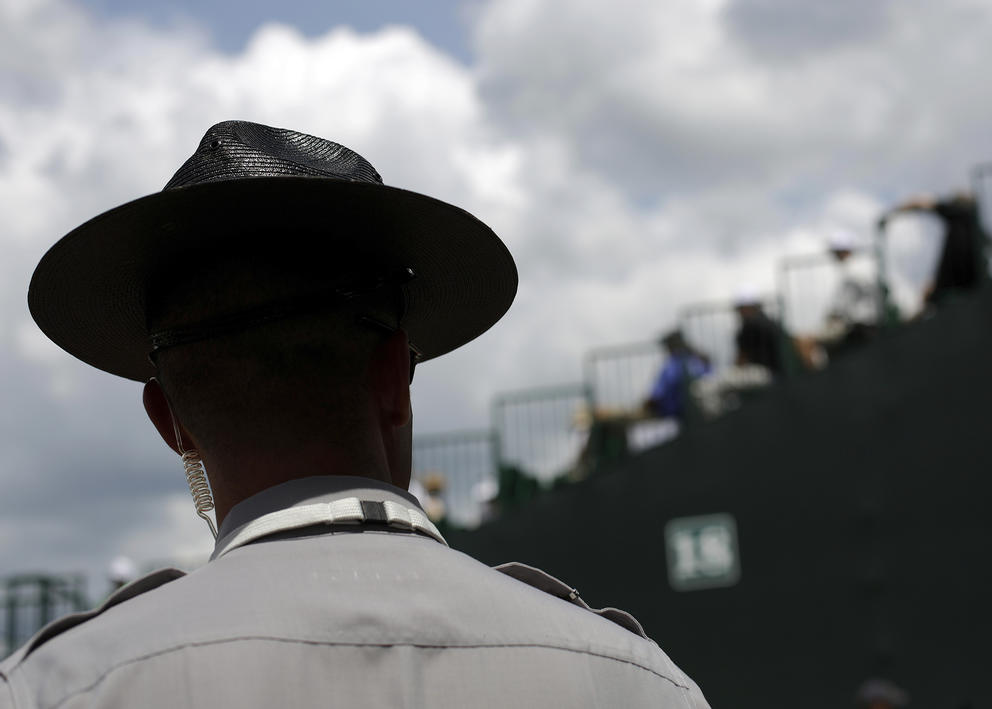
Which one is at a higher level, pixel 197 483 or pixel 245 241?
pixel 245 241

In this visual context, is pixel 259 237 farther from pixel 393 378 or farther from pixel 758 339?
pixel 758 339

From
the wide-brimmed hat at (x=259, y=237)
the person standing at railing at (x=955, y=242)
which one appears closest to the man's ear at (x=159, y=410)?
the wide-brimmed hat at (x=259, y=237)

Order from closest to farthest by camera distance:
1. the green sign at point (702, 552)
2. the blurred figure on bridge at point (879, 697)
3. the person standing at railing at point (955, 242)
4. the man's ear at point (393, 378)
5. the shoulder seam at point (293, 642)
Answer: the shoulder seam at point (293, 642), the man's ear at point (393, 378), the blurred figure on bridge at point (879, 697), the person standing at railing at point (955, 242), the green sign at point (702, 552)

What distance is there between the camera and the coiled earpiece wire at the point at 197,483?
1.76m

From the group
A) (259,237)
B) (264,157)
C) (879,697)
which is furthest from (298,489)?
(879,697)

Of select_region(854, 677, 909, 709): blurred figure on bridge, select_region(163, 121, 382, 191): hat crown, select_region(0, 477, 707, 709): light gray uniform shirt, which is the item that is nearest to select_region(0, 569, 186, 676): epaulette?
select_region(0, 477, 707, 709): light gray uniform shirt

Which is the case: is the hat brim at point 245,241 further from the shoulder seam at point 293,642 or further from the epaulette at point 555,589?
the shoulder seam at point 293,642

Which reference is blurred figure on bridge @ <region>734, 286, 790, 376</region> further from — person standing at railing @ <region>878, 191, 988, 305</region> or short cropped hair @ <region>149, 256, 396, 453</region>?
short cropped hair @ <region>149, 256, 396, 453</region>

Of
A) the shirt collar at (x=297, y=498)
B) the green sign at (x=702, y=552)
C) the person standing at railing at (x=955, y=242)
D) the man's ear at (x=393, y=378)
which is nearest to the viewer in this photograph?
the shirt collar at (x=297, y=498)

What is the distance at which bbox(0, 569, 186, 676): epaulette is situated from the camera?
132cm

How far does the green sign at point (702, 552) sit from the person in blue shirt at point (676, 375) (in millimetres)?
1172

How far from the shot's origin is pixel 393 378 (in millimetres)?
1711

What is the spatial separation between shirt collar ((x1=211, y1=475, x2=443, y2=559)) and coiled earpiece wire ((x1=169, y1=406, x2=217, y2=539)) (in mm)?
218

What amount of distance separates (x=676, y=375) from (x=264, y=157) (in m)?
11.0
